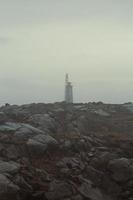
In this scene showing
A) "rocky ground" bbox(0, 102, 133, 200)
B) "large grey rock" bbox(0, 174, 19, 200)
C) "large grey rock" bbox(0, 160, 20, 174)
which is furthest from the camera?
"large grey rock" bbox(0, 160, 20, 174)

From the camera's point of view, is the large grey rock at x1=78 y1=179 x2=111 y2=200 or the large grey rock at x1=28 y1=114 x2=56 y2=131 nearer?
the large grey rock at x1=78 y1=179 x2=111 y2=200

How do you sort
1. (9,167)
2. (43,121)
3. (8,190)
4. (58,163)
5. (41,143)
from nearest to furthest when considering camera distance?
(8,190) < (9,167) < (58,163) < (41,143) < (43,121)

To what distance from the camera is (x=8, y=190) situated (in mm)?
18297

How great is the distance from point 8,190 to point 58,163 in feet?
13.2

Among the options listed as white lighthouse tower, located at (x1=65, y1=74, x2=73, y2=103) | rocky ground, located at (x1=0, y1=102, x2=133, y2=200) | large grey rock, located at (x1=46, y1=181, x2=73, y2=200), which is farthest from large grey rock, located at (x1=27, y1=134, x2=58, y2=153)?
white lighthouse tower, located at (x1=65, y1=74, x2=73, y2=103)

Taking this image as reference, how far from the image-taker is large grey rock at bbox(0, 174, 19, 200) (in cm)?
1812

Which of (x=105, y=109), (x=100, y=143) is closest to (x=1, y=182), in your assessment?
(x=100, y=143)

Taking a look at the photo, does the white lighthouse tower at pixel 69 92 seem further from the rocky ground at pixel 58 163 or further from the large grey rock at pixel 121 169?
the large grey rock at pixel 121 169

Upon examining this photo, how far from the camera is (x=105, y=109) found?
133ft

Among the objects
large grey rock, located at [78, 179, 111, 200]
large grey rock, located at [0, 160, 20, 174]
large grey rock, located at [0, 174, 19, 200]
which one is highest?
large grey rock, located at [0, 160, 20, 174]

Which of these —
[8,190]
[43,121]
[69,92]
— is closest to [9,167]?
[8,190]

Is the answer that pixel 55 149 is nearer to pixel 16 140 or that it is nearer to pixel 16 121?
pixel 16 140

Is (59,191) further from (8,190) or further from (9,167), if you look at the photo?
(9,167)

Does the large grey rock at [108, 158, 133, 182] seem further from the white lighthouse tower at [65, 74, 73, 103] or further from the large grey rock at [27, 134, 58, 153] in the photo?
the white lighthouse tower at [65, 74, 73, 103]
